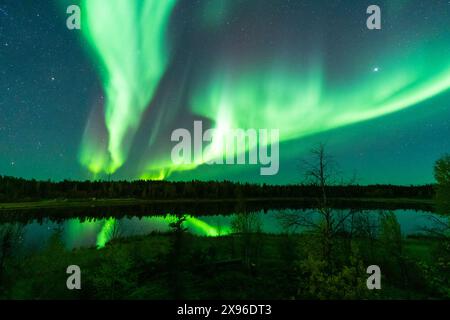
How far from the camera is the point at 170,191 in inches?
6344

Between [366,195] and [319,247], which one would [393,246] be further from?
[366,195]

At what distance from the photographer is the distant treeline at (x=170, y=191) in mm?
140375

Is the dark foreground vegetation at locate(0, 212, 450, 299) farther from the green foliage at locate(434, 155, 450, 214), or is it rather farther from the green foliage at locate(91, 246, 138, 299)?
the green foliage at locate(434, 155, 450, 214)

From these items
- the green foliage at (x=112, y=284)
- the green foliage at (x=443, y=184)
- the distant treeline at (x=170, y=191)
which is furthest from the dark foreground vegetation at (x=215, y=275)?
the distant treeline at (x=170, y=191)

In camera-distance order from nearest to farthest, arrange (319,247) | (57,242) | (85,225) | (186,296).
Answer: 1. (186,296)
2. (319,247)
3. (57,242)
4. (85,225)

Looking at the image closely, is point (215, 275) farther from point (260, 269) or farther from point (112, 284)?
point (112, 284)

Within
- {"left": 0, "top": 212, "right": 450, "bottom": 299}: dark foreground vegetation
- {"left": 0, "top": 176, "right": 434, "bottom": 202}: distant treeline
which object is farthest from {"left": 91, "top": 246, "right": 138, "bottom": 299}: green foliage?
{"left": 0, "top": 176, "right": 434, "bottom": 202}: distant treeline

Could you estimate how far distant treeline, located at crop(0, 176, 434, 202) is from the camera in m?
140

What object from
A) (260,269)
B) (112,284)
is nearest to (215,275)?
(260,269)

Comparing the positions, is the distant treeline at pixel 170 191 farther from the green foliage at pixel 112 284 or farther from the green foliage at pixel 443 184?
the green foliage at pixel 112 284

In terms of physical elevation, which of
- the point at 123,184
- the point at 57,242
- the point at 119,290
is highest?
the point at 123,184

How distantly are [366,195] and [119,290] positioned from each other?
185 metres
